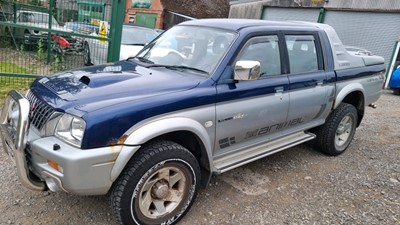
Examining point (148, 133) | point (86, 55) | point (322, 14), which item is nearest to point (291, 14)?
point (322, 14)

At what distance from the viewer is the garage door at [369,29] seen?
1238 cm

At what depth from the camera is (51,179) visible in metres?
2.52

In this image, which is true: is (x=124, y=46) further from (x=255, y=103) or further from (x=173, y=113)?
(x=173, y=113)

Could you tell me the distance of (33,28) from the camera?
630cm

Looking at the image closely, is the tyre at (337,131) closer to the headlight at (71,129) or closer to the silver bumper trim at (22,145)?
the headlight at (71,129)

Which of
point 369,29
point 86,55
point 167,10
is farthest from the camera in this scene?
point 167,10

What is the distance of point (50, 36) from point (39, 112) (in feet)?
16.7

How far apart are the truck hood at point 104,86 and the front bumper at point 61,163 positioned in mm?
272

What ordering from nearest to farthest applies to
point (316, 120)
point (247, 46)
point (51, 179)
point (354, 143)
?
1. point (51, 179)
2. point (247, 46)
3. point (316, 120)
4. point (354, 143)

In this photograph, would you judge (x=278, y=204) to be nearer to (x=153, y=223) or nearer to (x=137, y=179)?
(x=153, y=223)

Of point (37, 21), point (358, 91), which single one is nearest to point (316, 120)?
point (358, 91)

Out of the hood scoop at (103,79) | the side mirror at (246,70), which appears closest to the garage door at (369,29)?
the side mirror at (246,70)

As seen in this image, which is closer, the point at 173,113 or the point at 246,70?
the point at 173,113

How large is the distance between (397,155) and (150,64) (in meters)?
4.17
